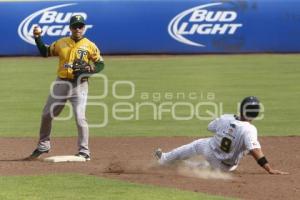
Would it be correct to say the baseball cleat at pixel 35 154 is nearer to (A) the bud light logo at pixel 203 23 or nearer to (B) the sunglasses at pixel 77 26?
(B) the sunglasses at pixel 77 26

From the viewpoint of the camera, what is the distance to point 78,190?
28.4ft

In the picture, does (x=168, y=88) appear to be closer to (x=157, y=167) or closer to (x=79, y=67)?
(x=79, y=67)

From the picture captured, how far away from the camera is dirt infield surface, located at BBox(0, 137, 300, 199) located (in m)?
8.91

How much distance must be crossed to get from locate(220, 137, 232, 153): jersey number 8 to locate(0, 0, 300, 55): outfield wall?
776 inches

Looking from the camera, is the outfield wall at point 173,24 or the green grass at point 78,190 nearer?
the green grass at point 78,190

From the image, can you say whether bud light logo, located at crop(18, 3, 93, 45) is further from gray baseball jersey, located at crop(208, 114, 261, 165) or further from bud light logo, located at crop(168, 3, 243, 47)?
gray baseball jersey, located at crop(208, 114, 261, 165)

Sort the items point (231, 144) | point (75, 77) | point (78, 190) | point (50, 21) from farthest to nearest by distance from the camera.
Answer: point (50, 21)
point (75, 77)
point (231, 144)
point (78, 190)

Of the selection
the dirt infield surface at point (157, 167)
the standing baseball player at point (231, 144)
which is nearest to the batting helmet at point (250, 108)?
the standing baseball player at point (231, 144)

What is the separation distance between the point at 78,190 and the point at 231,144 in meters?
2.00

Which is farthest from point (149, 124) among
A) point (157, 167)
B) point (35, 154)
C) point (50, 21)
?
point (50, 21)

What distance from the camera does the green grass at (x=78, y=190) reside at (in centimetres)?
827

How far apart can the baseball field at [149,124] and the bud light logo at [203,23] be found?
886 millimetres

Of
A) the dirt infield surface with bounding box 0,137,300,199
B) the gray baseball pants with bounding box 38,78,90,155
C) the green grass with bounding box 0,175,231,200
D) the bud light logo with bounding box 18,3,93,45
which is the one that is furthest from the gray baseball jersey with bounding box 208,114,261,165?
the bud light logo with bounding box 18,3,93,45

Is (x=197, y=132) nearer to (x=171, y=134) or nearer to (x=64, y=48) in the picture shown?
(x=171, y=134)
